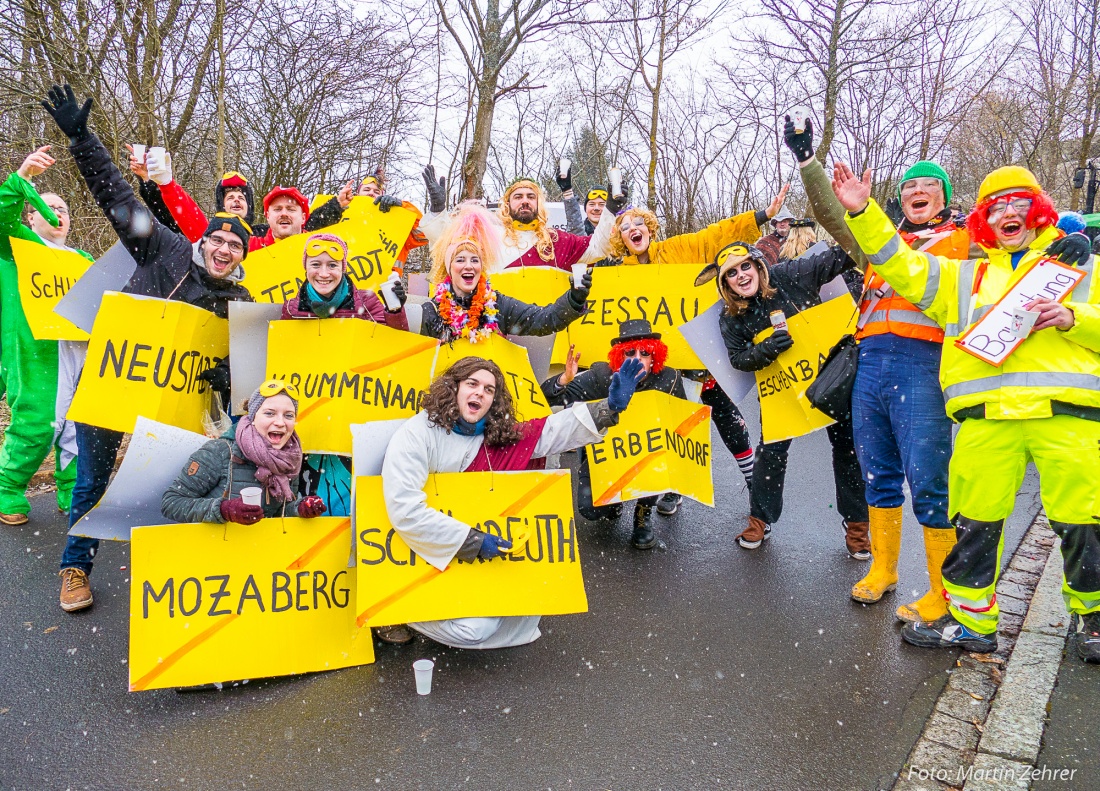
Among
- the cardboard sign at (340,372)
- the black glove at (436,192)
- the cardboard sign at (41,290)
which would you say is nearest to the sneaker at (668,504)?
the cardboard sign at (340,372)

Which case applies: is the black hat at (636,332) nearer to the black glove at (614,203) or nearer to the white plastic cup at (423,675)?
the black glove at (614,203)

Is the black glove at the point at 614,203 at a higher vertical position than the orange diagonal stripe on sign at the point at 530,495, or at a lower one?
higher

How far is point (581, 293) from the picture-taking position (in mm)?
4098

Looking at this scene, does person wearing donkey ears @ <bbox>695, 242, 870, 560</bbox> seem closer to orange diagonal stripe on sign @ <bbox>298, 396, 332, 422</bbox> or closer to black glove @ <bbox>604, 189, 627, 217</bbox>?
black glove @ <bbox>604, 189, 627, 217</bbox>

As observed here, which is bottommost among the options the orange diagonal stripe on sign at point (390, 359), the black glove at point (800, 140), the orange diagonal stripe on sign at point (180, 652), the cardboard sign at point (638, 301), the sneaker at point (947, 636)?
the sneaker at point (947, 636)

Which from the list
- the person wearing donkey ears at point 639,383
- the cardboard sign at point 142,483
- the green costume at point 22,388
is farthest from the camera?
the green costume at point 22,388

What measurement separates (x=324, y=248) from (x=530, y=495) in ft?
5.48

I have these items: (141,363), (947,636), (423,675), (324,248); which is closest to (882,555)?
(947,636)

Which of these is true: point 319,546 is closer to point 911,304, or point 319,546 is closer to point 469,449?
point 469,449

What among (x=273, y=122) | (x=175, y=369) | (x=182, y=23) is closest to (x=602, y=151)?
(x=273, y=122)

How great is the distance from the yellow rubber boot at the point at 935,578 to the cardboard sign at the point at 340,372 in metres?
2.79

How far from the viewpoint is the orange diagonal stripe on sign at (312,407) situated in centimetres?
386

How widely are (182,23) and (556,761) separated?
10.7 metres

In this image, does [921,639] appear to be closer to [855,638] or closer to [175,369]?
[855,638]
